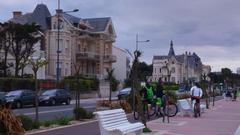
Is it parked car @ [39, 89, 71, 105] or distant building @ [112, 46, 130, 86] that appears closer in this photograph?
parked car @ [39, 89, 71, 105]

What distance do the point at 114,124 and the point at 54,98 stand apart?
99.3 ft

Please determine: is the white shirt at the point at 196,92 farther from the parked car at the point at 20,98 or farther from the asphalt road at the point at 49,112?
the parked car at the point at 20,98

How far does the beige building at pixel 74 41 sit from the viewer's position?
2923 inches

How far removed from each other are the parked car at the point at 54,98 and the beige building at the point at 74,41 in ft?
76.8

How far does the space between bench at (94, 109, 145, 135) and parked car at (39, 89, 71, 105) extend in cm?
2875

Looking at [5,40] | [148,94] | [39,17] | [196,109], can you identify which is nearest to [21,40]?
[5,40]

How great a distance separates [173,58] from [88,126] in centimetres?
11575

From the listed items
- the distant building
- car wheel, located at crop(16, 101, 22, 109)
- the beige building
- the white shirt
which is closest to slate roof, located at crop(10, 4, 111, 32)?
the beige building

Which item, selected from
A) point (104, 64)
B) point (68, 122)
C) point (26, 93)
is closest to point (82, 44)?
point (104, 64)

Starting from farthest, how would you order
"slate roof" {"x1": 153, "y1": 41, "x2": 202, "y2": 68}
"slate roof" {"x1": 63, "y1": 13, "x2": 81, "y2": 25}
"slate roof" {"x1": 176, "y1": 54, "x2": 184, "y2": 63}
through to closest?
1. "slate roof" {"x1": 176, "y1": 54, "x2": 184, "y2": 63}
2. "slate roof" {"x1": 153, "y1": 41, "x2": 202, "y2": 68}
3. "slate roof" {"x1": 63, "y1": 13, "x2": 81, "y2": 25}

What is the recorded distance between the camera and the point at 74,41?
79.1m

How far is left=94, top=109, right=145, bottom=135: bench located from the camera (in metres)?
12.3

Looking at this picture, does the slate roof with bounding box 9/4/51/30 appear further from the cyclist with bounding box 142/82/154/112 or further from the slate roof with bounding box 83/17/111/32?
the cyclist with bounding box 142/82/154/112

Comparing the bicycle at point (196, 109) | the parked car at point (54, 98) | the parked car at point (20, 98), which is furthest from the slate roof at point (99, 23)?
the bicycle at point (196, 109)
